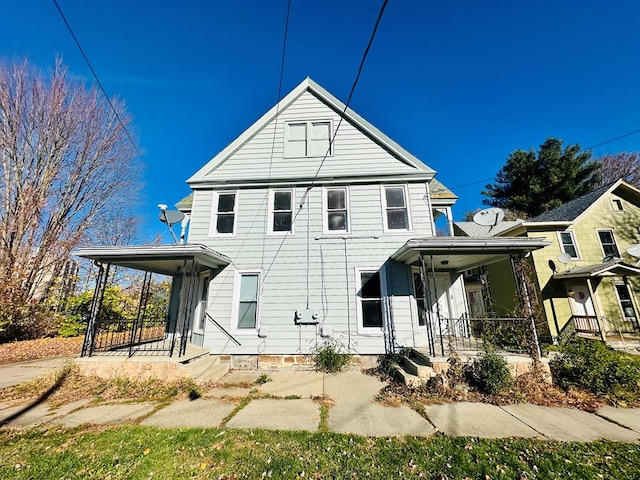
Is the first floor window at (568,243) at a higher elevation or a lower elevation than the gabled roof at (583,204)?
lower

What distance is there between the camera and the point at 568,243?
42.5 feet

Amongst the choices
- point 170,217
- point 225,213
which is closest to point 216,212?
point 225,213

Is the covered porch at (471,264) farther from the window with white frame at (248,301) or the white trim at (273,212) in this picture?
the window with white frame at (248,301)

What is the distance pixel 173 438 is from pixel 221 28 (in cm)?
1234

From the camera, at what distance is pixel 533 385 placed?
553 centimetres

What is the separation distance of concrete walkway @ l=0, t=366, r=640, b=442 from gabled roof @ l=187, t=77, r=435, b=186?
682 centimetres

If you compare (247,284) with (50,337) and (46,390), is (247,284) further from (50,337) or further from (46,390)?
(50,337)

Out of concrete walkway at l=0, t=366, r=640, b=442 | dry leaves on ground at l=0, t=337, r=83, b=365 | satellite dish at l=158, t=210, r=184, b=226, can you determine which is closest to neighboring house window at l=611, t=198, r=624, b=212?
concrete walkway at l=0, t=366, r=640, b=442

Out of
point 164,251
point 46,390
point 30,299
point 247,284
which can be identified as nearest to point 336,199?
point 247,284

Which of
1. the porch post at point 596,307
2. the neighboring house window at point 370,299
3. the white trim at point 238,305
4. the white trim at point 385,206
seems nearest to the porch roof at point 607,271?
the porch post at point 596,307

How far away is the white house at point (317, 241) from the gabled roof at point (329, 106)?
4 centimetres

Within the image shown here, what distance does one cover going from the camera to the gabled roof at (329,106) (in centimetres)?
887

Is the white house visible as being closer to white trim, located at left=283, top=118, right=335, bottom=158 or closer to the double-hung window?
white trim, located at left=283, top=118, right=335, bottom=158

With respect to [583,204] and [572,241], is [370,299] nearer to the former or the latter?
[572,241]
